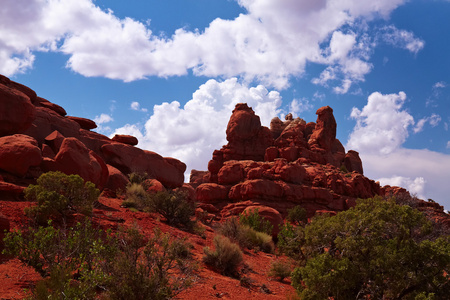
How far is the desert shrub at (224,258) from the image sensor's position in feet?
38.2

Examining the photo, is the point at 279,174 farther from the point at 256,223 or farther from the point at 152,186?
the point at 152,186

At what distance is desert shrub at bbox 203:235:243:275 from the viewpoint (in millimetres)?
11633

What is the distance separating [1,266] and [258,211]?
56.7 feet

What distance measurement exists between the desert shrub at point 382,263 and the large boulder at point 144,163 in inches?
804

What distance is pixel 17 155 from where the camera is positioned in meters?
15.2

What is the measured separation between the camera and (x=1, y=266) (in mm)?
8125

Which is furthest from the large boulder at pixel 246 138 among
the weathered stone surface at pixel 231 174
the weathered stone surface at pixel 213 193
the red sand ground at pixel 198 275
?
the red sand ground at pixel 198 275

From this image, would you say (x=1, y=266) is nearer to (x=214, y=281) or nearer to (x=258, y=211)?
(x=214, y=281)

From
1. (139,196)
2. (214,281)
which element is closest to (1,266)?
(214,281)

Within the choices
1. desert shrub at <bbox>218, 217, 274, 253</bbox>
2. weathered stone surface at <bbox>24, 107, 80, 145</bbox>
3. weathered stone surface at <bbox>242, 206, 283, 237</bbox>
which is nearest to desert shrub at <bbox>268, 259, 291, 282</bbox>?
desert shrub at <bbox>218, 217, 274, 253</bbox>

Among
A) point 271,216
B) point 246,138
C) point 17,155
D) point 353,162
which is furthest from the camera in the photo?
point 353,162

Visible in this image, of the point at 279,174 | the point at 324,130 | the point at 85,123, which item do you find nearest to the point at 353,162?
the point at 324,130

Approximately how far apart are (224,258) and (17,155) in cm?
1092

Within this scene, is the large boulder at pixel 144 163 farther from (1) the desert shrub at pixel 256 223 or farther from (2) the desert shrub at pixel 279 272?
(2) the desert shrub at pixel 279 272
